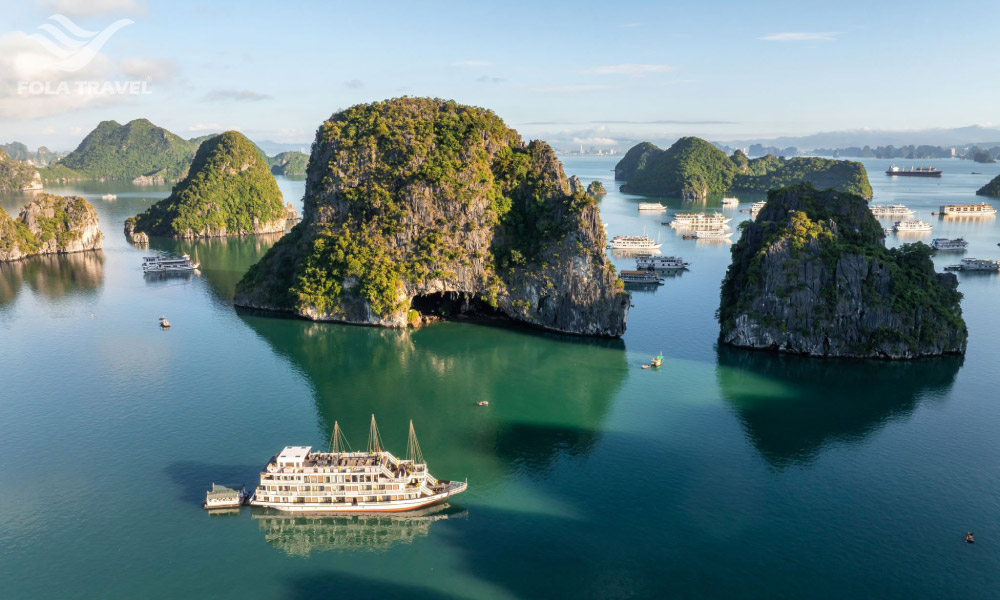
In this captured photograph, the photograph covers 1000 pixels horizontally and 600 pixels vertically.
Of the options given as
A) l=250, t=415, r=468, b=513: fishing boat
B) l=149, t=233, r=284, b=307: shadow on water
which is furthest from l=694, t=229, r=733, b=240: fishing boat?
l=250, t=415, r=468, b=513: fishing boat

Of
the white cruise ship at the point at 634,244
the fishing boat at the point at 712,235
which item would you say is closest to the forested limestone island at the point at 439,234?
the white cruise ship at the point at 634,244

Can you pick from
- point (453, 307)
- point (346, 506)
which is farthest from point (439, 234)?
point (346, 506)

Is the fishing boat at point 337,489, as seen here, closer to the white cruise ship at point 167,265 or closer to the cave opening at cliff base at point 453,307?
the cave opening at cliff base at point 453,307

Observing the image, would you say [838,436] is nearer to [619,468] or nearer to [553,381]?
A: [619,468]

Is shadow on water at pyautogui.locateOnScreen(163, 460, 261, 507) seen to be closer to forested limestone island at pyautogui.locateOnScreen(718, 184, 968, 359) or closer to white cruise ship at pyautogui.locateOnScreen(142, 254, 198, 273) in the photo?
forested limestone island at pyautogui.locateOnScreen(718, 184, 968, 359)

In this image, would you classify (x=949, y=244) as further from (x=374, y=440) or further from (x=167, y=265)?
(x=167, y=265)

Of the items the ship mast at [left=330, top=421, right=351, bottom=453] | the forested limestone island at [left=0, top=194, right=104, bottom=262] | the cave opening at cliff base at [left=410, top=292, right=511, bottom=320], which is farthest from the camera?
the forested limestone island at [left=0, top=194, right=104, bottom=262]
